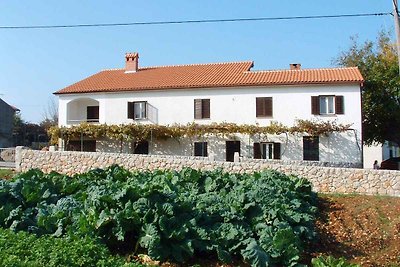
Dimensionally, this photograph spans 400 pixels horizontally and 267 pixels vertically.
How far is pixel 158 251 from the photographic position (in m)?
7.00

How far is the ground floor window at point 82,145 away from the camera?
96.9ft

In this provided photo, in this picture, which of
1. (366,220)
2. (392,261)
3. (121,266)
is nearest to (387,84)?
(366,220)

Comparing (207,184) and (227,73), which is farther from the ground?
(227,73)

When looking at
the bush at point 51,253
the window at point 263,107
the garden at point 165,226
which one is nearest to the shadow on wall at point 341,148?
the window at point 263,107

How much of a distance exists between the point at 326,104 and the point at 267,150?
444 cm

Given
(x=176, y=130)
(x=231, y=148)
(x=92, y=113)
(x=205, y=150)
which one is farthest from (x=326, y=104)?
(x=92, y=113)

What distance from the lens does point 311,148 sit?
25.7 meters

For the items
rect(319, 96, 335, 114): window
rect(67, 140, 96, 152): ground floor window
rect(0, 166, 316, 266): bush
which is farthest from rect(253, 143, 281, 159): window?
rect(0, 166, 316, 266): bush

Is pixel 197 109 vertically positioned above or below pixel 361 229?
above

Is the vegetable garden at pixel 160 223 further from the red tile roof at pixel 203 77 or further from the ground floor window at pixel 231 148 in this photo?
the red tile roof at pixel 203 77

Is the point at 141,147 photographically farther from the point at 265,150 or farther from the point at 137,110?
the point at 265,150

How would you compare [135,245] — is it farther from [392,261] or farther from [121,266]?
[392,261]

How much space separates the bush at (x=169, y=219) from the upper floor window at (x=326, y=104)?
1694 centimetres

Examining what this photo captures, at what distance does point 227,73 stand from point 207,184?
63.1ft
